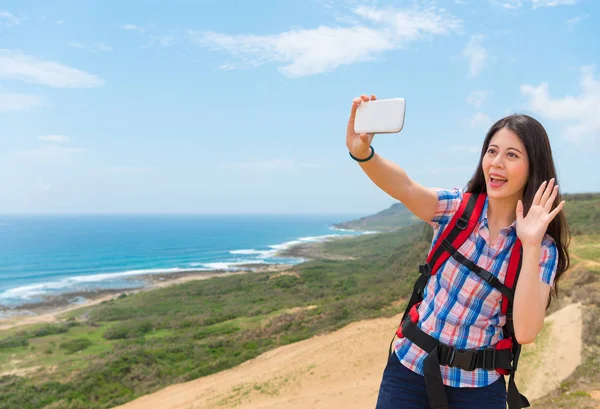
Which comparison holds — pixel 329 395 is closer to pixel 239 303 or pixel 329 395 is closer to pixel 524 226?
pixel 524 226

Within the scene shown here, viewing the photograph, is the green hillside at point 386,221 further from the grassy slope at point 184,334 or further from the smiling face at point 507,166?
the smiling face at point 507,166

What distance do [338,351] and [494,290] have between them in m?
12.0

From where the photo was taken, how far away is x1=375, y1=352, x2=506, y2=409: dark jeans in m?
1.93

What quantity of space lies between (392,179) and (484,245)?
0.47 meters

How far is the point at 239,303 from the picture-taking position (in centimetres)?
3047

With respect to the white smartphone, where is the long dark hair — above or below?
below

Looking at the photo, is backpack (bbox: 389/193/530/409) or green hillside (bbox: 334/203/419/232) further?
green hillside (bbox: 334/203/419/232)

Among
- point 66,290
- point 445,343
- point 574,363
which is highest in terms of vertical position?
point 445,343

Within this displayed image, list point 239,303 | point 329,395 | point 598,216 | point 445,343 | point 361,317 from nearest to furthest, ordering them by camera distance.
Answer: point 445,343
point 329,395
point 361,317
point 598,216
point 239,303

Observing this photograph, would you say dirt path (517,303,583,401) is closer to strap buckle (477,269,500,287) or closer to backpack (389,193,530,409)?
backpack (389,193,530,409)

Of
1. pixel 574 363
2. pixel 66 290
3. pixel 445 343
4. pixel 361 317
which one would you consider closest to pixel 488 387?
pixel 445 343

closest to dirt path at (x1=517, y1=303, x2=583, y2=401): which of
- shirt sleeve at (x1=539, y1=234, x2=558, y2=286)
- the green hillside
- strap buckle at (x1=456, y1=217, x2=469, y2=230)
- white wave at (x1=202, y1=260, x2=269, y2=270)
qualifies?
shirt sleeve at (x1=539, y1=234, x2=558, y2=286)

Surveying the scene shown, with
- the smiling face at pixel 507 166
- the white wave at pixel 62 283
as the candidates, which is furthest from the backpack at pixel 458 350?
the white wave at pixel 62 283

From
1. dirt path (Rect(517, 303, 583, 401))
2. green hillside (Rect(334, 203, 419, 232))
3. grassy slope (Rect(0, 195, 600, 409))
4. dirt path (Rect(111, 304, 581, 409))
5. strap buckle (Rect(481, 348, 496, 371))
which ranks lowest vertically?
green hillside (Rect(334, 203, 419, 232))
